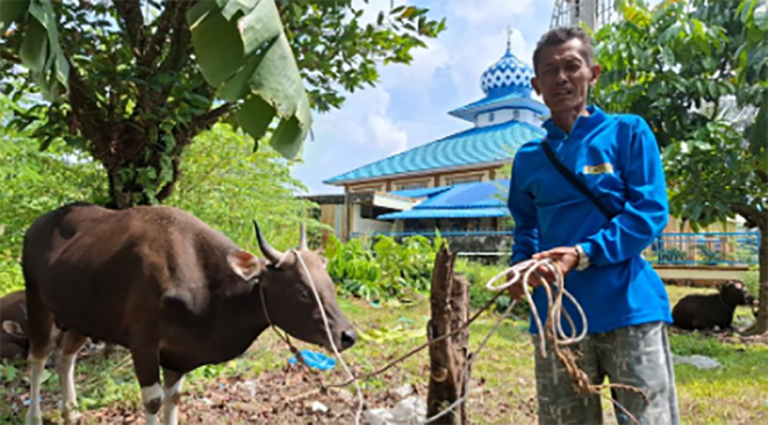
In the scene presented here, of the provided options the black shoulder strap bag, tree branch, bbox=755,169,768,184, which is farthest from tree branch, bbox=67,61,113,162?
tree branch, bbox=755,169,768,184

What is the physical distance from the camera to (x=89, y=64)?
4.04 m

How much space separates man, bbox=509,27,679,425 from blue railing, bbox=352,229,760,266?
33.9 feet

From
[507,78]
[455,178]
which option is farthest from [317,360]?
[507,78]

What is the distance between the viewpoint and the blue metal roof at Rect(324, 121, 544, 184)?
21953 mm

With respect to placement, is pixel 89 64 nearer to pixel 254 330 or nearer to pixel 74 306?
pixel 74 306

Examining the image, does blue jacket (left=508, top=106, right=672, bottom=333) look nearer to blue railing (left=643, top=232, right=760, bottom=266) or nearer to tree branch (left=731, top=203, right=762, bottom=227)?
tree branch (left=731, top=203, right=762, bottom=227)

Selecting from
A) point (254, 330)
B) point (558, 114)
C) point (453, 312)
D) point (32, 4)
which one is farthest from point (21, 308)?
point (558, 114)

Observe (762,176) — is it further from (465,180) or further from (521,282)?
(465,180)

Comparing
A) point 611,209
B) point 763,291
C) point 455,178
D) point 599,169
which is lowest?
point 763,291

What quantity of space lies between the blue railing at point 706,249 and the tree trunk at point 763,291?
5915 mm

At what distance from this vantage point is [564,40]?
210 cm

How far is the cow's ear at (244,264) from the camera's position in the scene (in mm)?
2895

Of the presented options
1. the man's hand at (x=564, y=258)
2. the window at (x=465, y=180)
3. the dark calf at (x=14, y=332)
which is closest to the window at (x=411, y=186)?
the window at (x=465, y=180)

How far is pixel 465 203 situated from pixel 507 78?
11.0m
